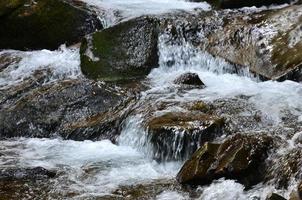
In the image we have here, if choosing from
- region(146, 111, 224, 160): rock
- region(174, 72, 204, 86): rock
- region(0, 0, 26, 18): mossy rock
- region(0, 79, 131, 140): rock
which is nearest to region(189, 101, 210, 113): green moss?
region(146, 111, 224, 160): rock

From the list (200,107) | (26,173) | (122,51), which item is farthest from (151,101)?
(26,173)

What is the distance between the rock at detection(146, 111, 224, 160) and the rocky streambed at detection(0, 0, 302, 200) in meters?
0.02

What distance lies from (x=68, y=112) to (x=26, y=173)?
2.27 m

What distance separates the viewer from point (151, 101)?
9.42 metres

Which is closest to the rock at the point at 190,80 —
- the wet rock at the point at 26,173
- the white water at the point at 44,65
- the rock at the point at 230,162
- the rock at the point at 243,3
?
the white water at the point at 44,65

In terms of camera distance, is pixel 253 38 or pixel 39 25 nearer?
pixel 253 38

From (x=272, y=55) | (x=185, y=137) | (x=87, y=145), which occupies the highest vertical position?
(x=272, y=55)

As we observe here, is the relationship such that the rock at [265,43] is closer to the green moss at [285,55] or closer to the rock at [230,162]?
the green moss at [285,55]

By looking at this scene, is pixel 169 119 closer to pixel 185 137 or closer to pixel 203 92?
pixel 185 137

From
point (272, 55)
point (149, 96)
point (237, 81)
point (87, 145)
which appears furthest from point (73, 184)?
point (272, 55)

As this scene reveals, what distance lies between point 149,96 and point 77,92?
1346 mm

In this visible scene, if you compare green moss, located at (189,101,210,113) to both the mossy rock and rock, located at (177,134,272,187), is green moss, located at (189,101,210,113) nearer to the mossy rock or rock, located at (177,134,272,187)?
rock, located at (177,134,272,187)

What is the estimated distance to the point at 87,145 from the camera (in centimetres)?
884

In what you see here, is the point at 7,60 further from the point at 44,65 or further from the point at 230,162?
the point at 230,162
